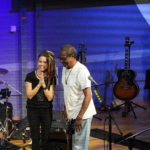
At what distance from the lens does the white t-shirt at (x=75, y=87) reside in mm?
2027

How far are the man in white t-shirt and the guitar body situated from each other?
2112 millimetres

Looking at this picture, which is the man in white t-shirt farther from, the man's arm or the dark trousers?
the dark trousers

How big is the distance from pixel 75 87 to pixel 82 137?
1.28 ft

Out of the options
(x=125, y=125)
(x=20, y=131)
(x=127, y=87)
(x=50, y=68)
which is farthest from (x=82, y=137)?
(x=127, y=87)

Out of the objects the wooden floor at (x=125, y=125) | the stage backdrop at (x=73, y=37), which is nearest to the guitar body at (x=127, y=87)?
the wooden floor at (x=125, y=125)

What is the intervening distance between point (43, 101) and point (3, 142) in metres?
1.12

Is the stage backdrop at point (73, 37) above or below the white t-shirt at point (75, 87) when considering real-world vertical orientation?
above

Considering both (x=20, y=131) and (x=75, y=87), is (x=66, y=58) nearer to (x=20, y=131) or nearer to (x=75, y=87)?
(x=75, y=87)

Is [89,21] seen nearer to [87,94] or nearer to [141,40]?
[141,40]

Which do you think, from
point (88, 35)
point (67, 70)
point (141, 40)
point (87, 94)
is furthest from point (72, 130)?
point (141, 40)

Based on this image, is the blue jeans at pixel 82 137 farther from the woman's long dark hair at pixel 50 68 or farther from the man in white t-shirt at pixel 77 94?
the woman's long dark hair at pixel 50 68

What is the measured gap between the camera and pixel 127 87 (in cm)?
414

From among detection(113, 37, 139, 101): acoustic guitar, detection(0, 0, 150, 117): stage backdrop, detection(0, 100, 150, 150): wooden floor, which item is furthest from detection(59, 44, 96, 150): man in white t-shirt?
detection(113, 37, 139, 101): acoustic guitar

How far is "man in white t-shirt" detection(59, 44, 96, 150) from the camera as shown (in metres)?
2.02
